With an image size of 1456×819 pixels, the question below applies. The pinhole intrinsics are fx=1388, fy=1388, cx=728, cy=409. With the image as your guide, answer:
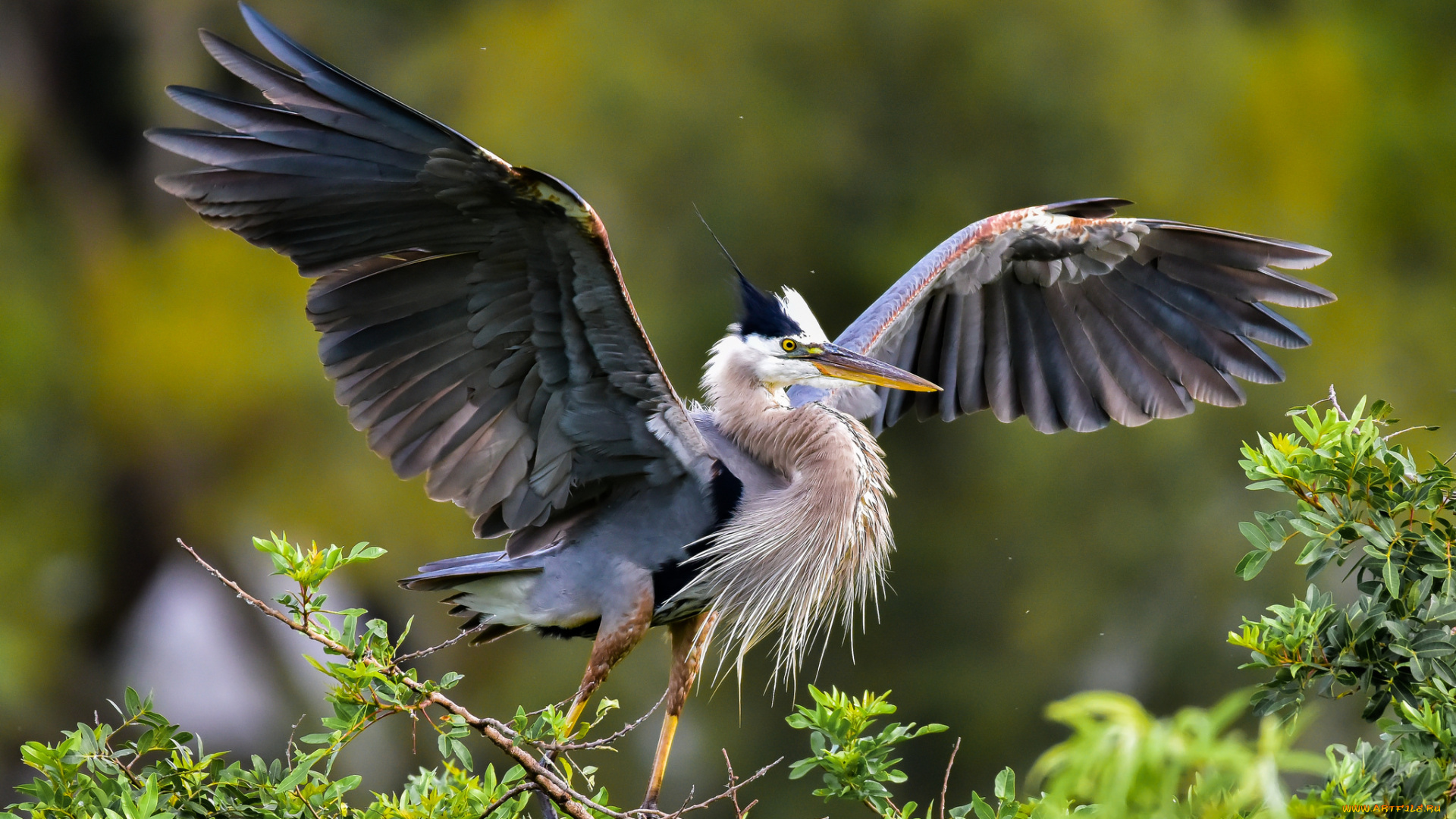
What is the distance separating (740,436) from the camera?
3332 mm

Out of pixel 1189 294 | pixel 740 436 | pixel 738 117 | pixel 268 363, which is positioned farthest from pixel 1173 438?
pixel 268 363

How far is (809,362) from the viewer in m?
3.25

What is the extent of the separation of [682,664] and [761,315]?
33.6 inches

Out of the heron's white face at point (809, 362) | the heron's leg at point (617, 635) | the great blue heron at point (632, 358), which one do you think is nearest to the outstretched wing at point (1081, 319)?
the great blue heron at point (632, 358)

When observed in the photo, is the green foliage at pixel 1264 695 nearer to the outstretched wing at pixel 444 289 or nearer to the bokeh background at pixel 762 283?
the outstretched wing at pixel 444 289

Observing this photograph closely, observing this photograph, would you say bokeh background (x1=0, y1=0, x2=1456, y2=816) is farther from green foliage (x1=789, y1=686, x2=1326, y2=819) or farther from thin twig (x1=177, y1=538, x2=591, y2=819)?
green foliage (x1=789, y1=686, x2=1326, y2=819)

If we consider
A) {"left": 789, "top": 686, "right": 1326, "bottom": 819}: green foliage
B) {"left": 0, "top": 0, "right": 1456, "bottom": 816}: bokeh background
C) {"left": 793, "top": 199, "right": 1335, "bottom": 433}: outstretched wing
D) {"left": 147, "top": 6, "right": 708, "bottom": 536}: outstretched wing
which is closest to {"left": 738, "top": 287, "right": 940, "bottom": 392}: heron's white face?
{"left": 793, "top": 199, "right": 1335, "bottom": 433}: outstretched wing

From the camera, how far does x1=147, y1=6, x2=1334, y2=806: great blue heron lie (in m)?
2.48

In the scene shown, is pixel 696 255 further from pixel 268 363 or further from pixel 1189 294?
pixel 1189 294

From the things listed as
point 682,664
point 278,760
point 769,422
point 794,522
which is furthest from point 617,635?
point 278,760

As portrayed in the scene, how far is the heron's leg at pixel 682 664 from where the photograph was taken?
10.4 feet

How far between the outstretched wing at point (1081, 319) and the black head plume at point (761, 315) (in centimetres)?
28

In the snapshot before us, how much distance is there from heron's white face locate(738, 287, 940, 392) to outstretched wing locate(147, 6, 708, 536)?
0.34 metres

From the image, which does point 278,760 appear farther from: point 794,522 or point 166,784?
point 794,522
